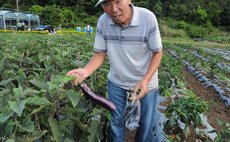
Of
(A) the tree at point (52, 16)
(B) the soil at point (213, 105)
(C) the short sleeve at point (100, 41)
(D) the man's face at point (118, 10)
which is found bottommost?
(B) the soil at point (213, 105)

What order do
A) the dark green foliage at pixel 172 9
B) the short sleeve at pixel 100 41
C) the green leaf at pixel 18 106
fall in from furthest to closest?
1. the dark green foliage at pixel 172 9
2. the short sleeve at pixel 100 41
3. the green leaf at pixel 18 106

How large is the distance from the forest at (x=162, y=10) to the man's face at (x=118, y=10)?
34195 millimetres

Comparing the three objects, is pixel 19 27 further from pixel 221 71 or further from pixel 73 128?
pixel 73 128

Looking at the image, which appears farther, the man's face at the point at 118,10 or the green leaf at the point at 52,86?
the man's face at the point at 118,10

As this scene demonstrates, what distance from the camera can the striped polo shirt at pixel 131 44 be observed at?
2082 millimetres

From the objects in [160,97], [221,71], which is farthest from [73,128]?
Result: [221,71]

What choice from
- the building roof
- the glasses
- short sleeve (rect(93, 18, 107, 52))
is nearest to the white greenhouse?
the building roof

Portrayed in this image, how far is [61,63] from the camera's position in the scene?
9.58 feet

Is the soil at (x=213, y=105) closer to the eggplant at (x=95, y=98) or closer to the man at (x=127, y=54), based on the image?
the man at (x=127, y=54)

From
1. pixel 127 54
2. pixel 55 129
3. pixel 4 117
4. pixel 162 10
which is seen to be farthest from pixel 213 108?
pixel 162 10

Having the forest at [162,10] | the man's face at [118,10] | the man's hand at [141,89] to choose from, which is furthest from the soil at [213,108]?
the forest at [162,10]

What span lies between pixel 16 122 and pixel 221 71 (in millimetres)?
6827

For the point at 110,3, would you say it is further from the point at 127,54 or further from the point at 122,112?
the point at 122,112

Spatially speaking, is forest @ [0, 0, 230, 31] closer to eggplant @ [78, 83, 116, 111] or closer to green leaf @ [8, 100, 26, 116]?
eggplant @ [78, 83, 116, 111]
